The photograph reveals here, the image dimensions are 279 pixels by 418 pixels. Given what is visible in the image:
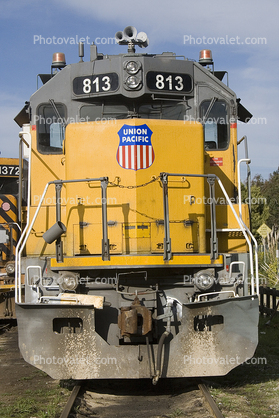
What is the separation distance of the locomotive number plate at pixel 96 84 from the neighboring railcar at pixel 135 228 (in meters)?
0.02

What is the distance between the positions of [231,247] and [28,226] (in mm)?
2832

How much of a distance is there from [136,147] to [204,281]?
193 cm

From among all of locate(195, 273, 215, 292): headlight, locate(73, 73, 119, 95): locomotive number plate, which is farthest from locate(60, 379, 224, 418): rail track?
locate(73, 73, 119, 95): locomotive number plate

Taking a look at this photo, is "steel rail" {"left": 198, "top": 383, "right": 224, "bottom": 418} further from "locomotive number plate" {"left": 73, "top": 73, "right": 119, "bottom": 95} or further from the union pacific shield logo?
"locomotive number plate" {"left": 73, "top": 73, "right": 119, "bottom": 95}

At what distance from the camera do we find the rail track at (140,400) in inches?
207

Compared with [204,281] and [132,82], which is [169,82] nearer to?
[132,82]

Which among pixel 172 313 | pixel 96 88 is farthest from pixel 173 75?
pixel 172 313

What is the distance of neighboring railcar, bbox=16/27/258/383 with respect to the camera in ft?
18.2

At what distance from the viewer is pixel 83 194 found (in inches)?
255

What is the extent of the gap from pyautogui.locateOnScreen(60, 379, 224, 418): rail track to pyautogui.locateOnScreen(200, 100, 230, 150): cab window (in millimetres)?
3399

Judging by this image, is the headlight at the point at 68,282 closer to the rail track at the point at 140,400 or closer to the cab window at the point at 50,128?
the rail track at the point at 140,400

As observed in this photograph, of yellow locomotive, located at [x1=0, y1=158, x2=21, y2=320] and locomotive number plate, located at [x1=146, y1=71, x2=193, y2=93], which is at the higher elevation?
locomotive number plate, located at [x1=146, y1=71, x2=193, y2=93]

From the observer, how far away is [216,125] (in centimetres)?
720

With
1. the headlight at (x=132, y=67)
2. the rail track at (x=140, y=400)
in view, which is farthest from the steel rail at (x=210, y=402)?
the headlight at (x=132, y=67)
